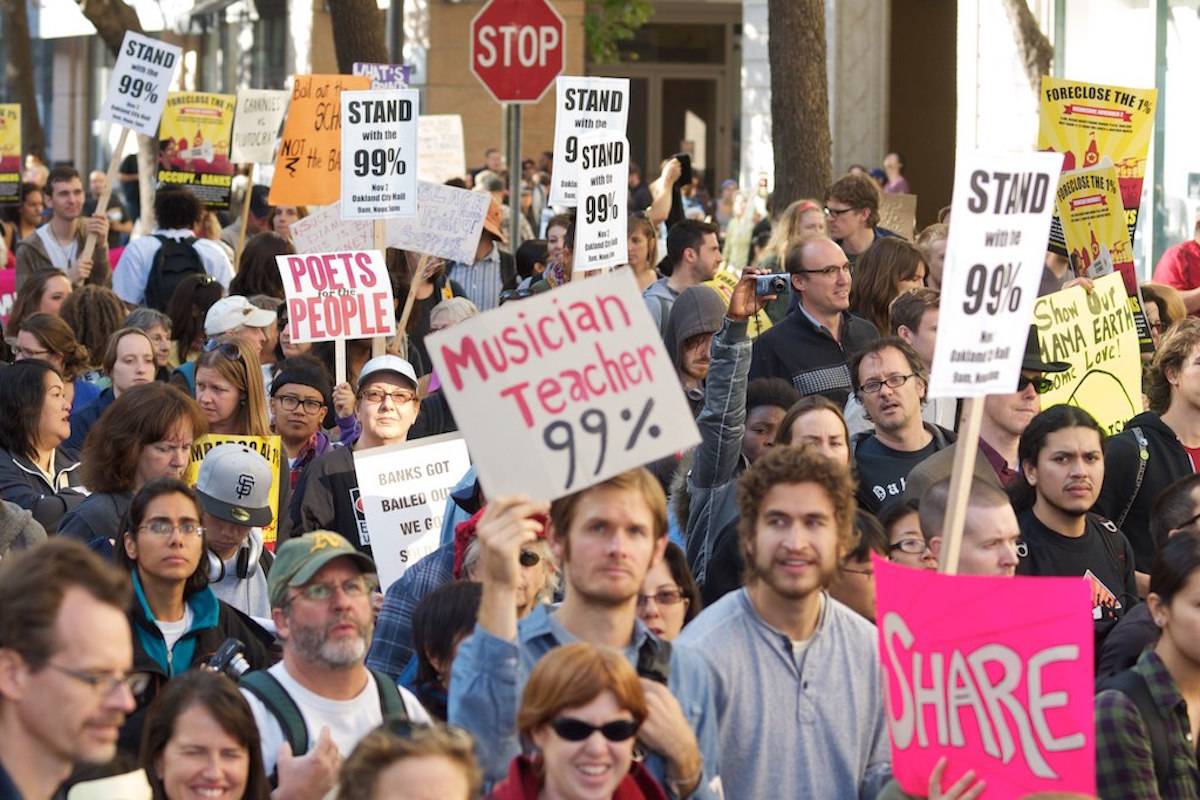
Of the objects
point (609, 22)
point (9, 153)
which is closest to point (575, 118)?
point (9, 153)

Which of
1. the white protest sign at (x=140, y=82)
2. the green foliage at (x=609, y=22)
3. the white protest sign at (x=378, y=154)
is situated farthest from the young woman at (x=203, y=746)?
the green foliage at (x=609, y=22)

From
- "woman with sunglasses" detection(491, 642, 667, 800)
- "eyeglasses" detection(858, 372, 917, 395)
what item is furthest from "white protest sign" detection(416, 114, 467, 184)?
"woman with sunglasses" detection(491, 642, 667, 800)

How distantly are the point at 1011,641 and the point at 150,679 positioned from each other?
2641mm

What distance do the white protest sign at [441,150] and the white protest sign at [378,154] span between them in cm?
1134

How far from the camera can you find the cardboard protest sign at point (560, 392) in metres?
5.17

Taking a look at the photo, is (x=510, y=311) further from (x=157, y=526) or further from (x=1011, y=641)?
(x=157, y=526)

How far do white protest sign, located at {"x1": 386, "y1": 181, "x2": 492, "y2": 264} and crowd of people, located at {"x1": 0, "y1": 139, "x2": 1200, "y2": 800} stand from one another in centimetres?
153

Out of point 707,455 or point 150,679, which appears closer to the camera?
point 150,679

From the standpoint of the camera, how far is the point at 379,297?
10.9 metres

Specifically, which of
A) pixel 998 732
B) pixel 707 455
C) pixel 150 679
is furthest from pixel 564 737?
pixel 707 455

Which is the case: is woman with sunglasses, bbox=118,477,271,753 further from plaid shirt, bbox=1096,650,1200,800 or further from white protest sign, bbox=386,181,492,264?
white protest sign, bbox=386,181,492,264

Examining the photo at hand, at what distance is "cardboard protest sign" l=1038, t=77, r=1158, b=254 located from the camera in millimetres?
12297

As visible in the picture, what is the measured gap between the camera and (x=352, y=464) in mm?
8812

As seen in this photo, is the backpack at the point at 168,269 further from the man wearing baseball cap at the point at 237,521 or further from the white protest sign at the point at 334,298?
the man wearing baseball cap at the point at 237,521
